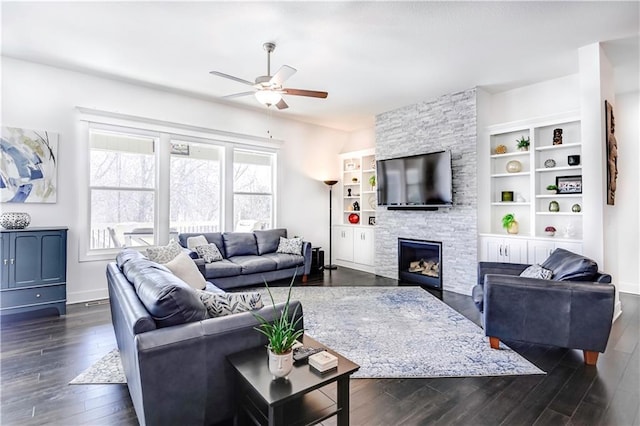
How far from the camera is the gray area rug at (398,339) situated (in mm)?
2666

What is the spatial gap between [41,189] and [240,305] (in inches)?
156

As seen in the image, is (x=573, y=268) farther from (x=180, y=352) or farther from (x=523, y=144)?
(x=180, y=352)

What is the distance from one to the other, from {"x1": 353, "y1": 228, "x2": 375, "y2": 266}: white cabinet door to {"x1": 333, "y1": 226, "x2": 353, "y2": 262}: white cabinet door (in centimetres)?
13

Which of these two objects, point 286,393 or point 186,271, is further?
point 186,271

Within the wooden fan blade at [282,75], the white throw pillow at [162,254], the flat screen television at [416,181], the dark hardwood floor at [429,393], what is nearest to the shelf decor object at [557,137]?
the flat screen television at [416,181]

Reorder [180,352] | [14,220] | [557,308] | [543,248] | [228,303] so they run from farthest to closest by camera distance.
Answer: [543,248]
[14,220]
[557,308]
[228,303]
[180,352]

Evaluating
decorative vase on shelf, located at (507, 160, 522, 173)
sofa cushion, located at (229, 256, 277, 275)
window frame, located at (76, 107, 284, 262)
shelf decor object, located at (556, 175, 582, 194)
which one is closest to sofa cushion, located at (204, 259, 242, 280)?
sofa cushion, located at (229, 256, 277, 275)

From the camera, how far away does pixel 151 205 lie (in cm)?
526

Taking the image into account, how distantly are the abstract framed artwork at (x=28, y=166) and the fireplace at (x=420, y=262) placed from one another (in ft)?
18.2

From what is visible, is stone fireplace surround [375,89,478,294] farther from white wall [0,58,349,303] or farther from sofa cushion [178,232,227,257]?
sofa cushion [178,232,227,257]

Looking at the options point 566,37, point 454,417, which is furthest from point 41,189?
point 566,37

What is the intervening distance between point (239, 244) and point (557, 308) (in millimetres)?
4558

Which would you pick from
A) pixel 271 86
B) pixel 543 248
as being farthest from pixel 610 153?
pixel 271 86

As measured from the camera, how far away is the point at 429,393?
2.36 meters
